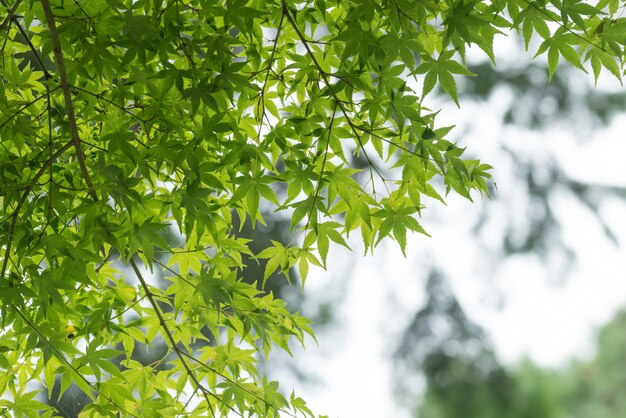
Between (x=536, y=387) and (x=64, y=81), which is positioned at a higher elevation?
(x=536, y=387)

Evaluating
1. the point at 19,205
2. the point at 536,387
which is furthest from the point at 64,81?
the point at 536,387

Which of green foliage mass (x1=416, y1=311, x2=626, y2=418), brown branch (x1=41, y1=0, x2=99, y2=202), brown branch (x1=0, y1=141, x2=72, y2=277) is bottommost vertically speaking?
brown branch (x1=0, y1=141, x2=72, y2=277)

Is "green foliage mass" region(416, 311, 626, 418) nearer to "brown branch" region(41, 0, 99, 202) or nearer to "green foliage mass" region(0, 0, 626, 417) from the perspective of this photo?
"green foliage mass" region(0, 0, 626, 417)

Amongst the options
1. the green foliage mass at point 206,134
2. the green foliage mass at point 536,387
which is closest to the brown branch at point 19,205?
the green foliage mass at point 206,134

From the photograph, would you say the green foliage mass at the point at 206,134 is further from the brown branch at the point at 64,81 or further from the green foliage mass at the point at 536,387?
the green foliage mass at the point at 536,387

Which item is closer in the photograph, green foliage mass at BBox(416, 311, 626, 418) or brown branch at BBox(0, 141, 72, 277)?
brown branch at BBox(0, 141, 72, 277)

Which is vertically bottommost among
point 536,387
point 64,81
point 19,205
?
point 19,205

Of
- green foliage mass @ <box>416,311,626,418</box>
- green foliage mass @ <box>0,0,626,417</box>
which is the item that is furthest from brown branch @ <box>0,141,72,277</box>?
green foliage mass @ <box>416,311,626,418</box>

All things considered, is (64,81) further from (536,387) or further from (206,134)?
(536,387)

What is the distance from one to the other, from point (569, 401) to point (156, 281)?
2343mm

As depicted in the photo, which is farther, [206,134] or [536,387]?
[536,387]

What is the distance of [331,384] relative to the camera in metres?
4.70

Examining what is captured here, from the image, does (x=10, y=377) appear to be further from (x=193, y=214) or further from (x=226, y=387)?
(x=193, y=214)

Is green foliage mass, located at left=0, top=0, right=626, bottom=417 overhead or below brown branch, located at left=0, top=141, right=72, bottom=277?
overhead
